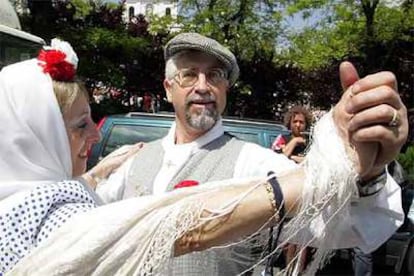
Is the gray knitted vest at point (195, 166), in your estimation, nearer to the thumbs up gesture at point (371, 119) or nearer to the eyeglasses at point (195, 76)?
the eyeglasses at point (195, 76)

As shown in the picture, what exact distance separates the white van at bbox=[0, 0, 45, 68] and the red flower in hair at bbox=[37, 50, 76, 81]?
5543 millimetres

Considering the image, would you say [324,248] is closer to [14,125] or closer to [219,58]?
[14,125]

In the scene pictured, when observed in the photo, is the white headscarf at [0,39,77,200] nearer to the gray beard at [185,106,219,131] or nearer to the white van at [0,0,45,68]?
the gray beard at [185,106,219,131]

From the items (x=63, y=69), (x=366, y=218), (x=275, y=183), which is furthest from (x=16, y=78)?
(x=366, y=218)

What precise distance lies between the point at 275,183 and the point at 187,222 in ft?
0.60

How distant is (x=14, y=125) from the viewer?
173 centimetres

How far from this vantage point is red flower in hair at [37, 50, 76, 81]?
1.86 metres

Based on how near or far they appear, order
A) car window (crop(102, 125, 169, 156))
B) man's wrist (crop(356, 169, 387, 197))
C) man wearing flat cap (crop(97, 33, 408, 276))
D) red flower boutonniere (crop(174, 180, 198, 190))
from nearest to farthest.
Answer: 1. man's wrist (crop(356, 169, 387, 197))
2. man wearing flat cap (crop(97, 33, 408, 276))
3. red flower boutonniere (crop(174, 180, 198, 190))
4. car window (crop(102, 125, 169, 156))

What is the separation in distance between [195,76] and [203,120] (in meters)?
0.17

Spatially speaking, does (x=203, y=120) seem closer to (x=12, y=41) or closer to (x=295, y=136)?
(x=295, y=136)

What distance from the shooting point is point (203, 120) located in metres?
2.54

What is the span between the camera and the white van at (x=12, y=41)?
24.8ft

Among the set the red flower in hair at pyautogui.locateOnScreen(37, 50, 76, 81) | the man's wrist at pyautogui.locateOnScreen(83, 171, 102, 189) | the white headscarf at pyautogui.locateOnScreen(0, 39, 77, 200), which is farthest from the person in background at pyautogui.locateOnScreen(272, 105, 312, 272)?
the white headscarf at pyautogui.locateOnScreen(0, 39, 77, 200)

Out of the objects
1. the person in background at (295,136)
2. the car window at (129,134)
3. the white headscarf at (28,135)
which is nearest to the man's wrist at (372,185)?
the white headscarf at (28,135)
